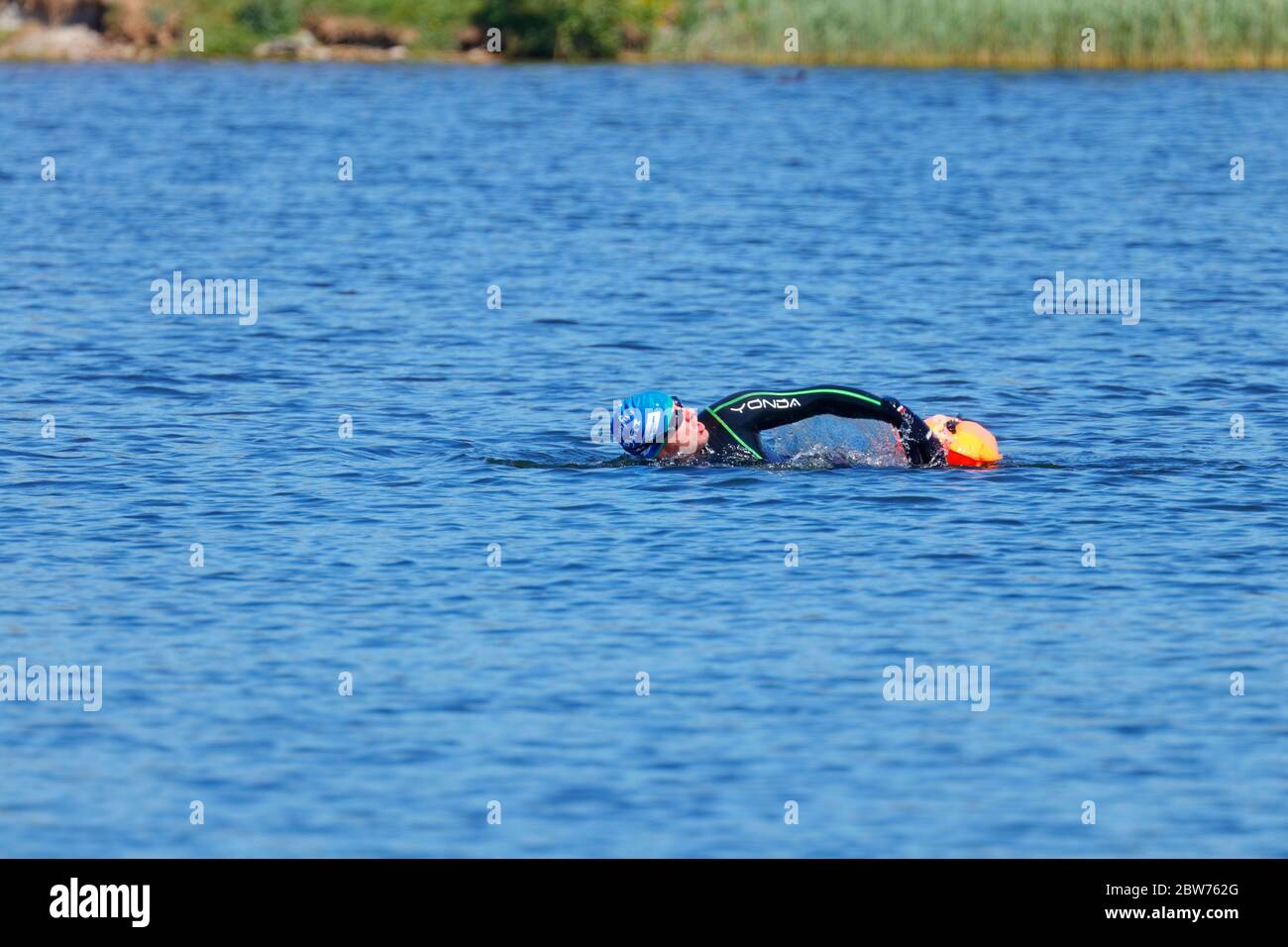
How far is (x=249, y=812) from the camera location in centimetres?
1313

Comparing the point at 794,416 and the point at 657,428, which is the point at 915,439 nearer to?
the point at 794,416

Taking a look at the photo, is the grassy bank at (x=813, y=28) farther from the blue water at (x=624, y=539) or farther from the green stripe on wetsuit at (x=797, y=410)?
the green stripe on wetsuit at (x=797, y=410)

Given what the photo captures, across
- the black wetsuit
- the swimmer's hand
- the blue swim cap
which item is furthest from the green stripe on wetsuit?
the blue swim cap

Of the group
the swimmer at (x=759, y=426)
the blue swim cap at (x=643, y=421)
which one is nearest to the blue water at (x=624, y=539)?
the swimmer at (x=759, y=426)

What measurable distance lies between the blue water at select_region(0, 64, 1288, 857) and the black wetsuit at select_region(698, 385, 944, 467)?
480mm

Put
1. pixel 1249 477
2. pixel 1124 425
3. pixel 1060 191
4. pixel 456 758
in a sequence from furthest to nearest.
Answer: pixel 1060 191, pixel 1124 425, pixel 1249 477, pixel 456 758

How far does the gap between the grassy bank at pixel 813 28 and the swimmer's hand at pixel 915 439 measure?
41819mm

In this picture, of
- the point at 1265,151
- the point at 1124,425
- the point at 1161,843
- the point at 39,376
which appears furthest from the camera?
the point at 1265,151

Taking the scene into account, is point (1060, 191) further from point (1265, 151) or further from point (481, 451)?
point (481, 451)

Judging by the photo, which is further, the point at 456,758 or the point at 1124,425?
the point at 1124,425

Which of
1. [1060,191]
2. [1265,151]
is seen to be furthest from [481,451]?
[1265,151]

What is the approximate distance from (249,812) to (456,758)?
58.8 inches
